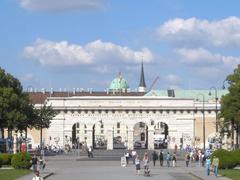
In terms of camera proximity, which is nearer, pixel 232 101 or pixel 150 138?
pixel 232 101

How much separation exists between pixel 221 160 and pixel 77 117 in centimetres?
11919

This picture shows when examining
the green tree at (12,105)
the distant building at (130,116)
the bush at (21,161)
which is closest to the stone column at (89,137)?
the distant building at (130,116)

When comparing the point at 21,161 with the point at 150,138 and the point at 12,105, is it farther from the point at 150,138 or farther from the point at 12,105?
the point at 150,138

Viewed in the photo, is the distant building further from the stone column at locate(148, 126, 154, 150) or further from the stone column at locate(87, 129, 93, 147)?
the stone column at locate(148, 126, 154, 150)

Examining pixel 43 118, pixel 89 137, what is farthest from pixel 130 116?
pixel 43 118

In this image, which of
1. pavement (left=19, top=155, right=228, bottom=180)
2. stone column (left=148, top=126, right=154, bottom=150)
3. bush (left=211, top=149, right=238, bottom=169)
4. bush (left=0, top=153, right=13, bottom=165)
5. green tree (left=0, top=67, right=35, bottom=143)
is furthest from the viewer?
stone column (left=148, top=126, right=154, bottom=150)

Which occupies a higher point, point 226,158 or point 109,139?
point 109,139

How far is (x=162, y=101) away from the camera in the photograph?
184250mm

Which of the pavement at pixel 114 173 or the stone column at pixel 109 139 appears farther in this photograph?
the stone column at pixel 109 139

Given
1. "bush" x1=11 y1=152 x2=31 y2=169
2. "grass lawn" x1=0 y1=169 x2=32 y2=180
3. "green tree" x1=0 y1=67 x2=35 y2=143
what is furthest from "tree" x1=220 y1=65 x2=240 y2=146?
"grass lawn" x1=0 y1=169 x2=32 y2=180

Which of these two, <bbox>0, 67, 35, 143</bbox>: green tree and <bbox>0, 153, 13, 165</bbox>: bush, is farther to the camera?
<bbox>0, 67, 35, 143</bbox>: green tree

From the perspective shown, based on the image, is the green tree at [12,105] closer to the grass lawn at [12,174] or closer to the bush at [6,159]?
the bush at [6,159]

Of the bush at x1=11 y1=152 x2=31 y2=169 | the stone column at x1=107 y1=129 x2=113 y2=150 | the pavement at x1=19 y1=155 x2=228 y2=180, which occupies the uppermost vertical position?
the stone column at x1=107 y1=129 x2=113 y2=150

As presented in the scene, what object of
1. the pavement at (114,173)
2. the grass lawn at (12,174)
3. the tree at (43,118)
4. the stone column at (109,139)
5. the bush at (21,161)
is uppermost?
the tree at (43,118)
